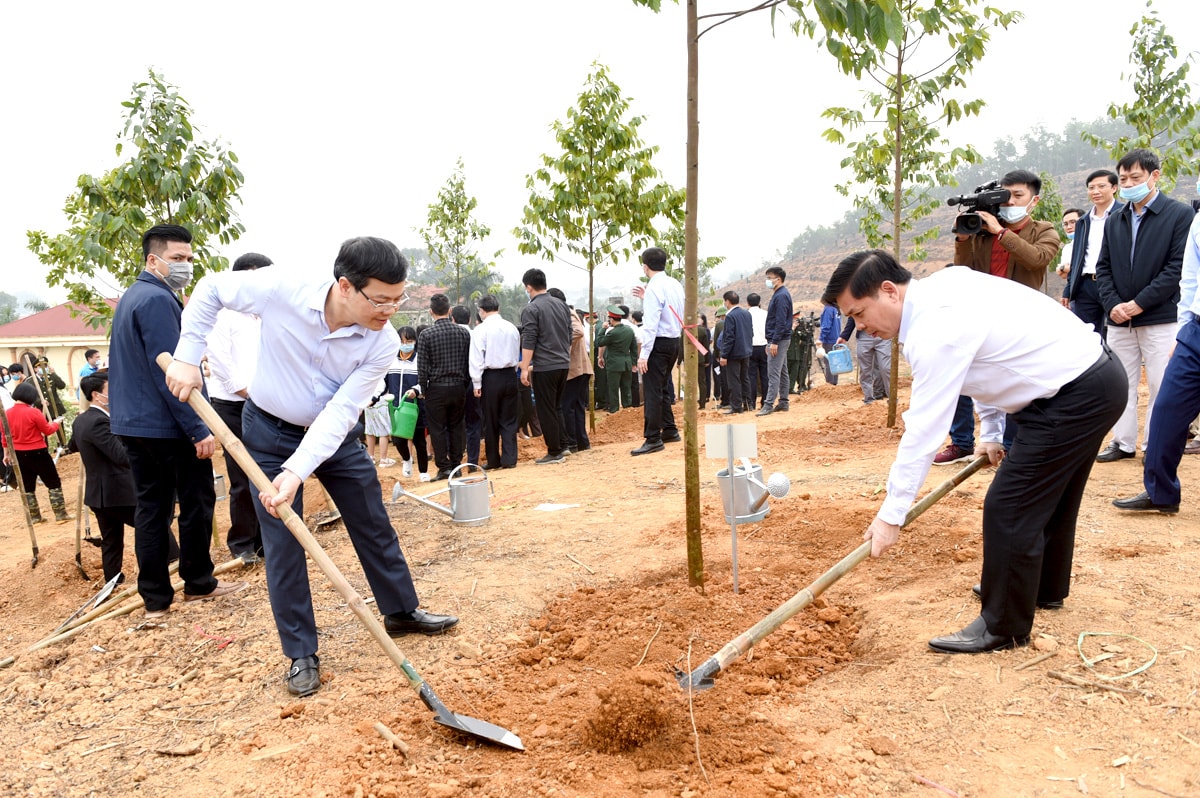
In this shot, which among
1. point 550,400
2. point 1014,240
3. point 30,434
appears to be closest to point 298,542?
point 1014,240

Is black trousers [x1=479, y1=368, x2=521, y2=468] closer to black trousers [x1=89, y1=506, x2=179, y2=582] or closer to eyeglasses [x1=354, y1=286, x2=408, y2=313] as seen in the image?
black trousers [x1=89, y1=506, x2=179, y2=582]

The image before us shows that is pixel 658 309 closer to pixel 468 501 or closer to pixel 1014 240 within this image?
pixel 468 501

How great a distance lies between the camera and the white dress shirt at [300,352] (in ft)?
10.4

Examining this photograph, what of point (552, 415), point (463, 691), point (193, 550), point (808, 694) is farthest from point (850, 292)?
point (552, 415)

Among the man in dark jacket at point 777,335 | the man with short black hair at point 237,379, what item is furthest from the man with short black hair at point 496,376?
the man in dark jacket at point 777,335

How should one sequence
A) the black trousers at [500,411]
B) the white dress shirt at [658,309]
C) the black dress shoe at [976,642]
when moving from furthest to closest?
the black trousers at [500,411], the white dress shirt at [658,309], the black dress shoe at [976,642]

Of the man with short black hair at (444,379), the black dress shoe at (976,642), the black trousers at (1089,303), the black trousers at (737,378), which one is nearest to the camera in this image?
the black dress shoe at (976,642)

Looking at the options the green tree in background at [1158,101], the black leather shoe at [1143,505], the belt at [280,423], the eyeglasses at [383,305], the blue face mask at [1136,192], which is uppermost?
the green tree in background at [1158,101]

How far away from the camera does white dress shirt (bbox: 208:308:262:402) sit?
500 cm

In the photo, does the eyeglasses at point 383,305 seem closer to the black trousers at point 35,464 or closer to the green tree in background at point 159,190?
the green tree in background at point 159,190

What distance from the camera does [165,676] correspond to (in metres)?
3.64

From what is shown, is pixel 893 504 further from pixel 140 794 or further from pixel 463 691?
pixel 140 794

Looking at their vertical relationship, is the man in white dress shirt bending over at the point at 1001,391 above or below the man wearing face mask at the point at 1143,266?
below

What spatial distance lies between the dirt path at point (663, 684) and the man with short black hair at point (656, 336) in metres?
3.29
